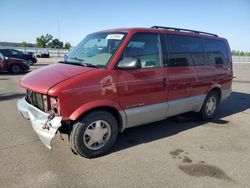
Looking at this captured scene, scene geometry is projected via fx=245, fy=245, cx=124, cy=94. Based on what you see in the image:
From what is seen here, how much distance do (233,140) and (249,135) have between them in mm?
612

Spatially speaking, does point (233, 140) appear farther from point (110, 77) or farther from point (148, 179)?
point (110, 77)

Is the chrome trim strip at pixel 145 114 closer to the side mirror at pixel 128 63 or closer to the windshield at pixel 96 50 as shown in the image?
the side mirror at pixel 128 63

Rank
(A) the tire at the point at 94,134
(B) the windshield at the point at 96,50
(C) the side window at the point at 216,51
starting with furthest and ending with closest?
(C) the side window at the point at 216,51, (B) the windshield at the point at 96,50, (A) the tire at the point at 94,134

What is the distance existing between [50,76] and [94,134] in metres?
1.17

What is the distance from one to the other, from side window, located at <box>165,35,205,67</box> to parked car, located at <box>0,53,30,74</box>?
13.2 m

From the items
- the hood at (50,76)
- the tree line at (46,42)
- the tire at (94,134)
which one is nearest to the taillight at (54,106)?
the hood at (50,76)

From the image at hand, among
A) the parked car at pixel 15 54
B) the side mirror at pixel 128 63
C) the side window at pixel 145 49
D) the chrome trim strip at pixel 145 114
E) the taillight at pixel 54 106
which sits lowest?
the chrome trim strip at pixel 145 114

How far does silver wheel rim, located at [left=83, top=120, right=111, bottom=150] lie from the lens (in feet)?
12.8

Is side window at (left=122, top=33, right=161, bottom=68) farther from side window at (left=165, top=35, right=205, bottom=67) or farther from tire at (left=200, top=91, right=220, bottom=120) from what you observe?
tire at (left=200, top=91, right=220, bottom=120)

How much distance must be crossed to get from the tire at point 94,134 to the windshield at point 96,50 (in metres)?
0.87

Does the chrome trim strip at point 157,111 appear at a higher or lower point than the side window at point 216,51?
lower

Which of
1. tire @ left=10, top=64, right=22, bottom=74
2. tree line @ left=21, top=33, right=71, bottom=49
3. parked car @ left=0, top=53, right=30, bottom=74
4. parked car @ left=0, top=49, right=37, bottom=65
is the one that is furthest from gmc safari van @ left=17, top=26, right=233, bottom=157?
tree line @ left=21, top=33, right=71, bottom=49

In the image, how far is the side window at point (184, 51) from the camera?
16.1ft

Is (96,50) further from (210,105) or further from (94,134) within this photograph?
(210,105)
